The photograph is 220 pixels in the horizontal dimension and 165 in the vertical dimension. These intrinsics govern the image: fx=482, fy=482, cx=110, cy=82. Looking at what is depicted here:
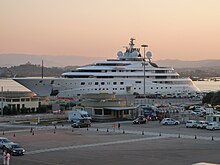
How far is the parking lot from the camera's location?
57.2 ft

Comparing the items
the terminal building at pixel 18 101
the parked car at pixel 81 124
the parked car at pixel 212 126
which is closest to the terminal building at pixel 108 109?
the parked car at pixel 81 124

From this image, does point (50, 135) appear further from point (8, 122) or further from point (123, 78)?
point (123, 78)

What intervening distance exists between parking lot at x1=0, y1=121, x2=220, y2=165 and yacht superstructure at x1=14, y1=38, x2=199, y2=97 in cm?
2543

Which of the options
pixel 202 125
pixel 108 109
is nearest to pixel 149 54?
pixel 108 109

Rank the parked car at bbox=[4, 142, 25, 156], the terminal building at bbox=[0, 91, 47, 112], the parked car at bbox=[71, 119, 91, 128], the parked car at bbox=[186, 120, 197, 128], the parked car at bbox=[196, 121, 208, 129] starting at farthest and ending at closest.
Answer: the terminal building at bbox=[0, 91, 47, 112] < the parked car at bbox=[71, 119, 91, 128] < the parked car at bbox=[186, 120, 197, 128] < the parked car at bbox=[196, 121, 208, 129] < the parked car at bbox=[4, 142, 25, 156]

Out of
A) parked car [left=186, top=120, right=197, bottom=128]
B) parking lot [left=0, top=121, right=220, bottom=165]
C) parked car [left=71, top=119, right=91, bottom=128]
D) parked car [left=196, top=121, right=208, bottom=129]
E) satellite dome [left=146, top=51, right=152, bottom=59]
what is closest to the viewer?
parking lot [left=0, top=121, right=220, bottom=165]

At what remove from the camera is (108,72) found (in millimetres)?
57656

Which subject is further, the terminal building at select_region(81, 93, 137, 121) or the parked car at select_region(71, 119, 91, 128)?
the terminal building at select_region(81, 93, 137, 121)

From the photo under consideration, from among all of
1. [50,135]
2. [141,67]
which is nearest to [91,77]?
[141,67]

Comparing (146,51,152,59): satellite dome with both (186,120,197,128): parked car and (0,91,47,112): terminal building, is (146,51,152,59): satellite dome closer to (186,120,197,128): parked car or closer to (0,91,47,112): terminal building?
(0,91,47,112): terminal building

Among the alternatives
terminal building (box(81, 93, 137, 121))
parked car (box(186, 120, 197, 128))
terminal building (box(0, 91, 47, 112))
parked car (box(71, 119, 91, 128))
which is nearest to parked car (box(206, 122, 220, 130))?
parked car (box(186, 120, 197, 128))

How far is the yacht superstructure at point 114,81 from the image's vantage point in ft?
182

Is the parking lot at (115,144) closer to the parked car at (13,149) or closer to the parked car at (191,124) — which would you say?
the parked car at (13,149)

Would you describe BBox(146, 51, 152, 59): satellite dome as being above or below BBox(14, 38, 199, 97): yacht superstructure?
above
